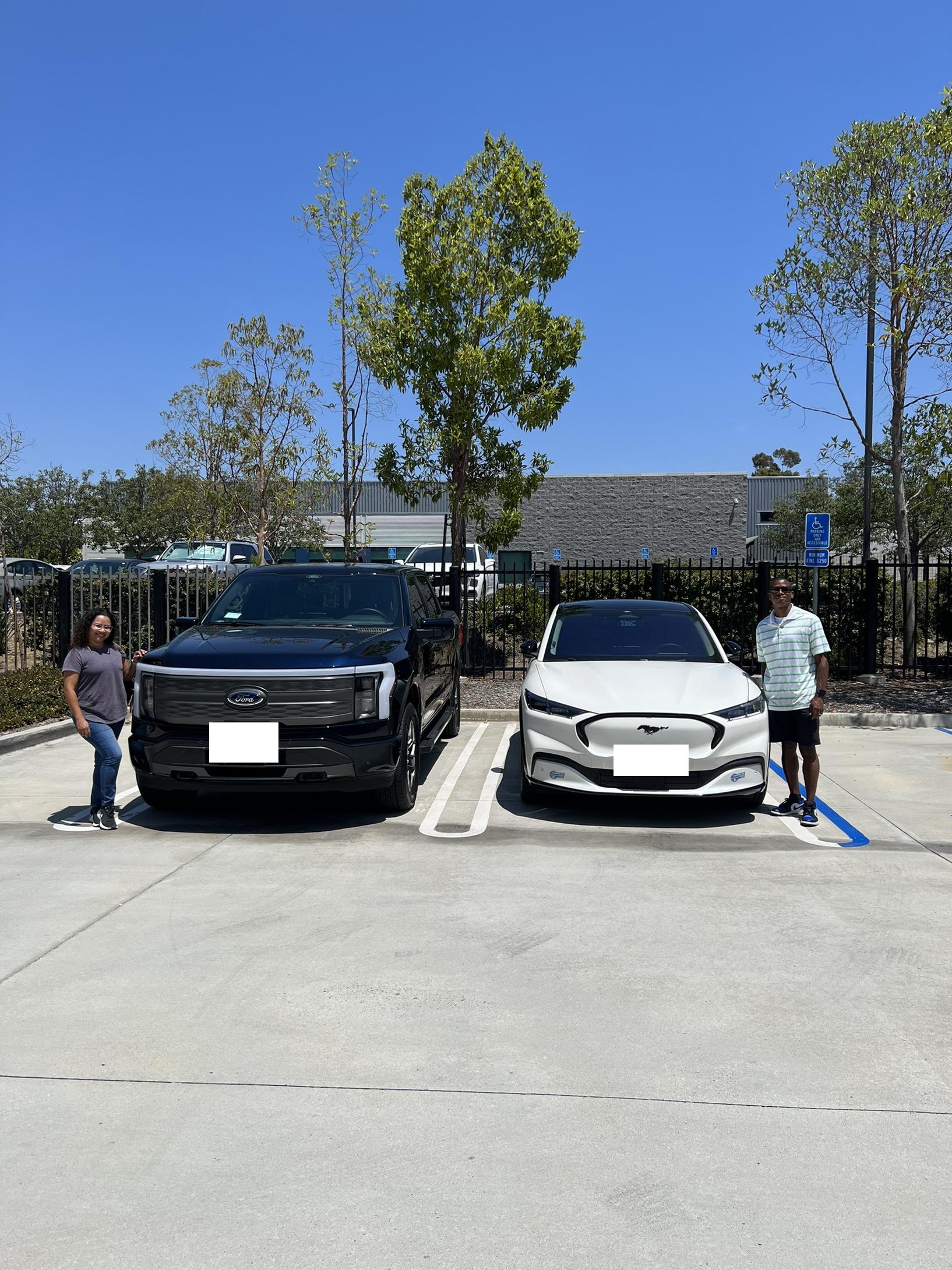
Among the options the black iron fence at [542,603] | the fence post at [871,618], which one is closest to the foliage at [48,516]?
the black iron fence at [542,603]

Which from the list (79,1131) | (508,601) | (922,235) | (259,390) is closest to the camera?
(79,1131)

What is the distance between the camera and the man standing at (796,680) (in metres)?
7.38

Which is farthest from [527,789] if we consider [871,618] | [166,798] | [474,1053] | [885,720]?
[871,618]

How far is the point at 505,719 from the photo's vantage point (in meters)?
13.0

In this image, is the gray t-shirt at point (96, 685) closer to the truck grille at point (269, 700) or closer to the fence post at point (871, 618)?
the truck grille at point (269, 700)

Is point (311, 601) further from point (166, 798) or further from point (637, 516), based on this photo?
point (637, 516)

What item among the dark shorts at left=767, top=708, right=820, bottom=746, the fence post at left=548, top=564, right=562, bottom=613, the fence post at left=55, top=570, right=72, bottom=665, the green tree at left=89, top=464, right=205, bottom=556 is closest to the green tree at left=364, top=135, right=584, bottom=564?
the fence post at left=548, top=564, right=562, bottom=613

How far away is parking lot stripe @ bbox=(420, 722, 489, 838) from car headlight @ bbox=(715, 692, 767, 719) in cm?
203

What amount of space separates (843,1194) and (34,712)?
34.4 feet

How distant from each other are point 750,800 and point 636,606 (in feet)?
7.35

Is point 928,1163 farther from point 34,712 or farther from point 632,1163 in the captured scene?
point 34,712

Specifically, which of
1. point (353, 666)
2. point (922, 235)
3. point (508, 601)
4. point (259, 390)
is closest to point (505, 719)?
point (508, 601)

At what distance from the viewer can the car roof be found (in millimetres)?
9086

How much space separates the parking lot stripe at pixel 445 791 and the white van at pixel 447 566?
434cm
